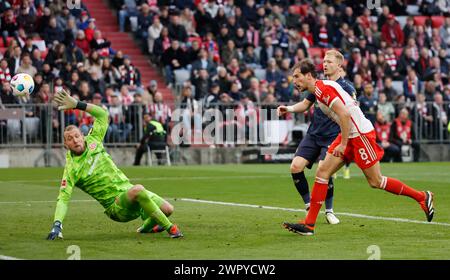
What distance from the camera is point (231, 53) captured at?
34094 mm

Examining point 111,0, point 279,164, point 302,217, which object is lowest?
point 279,164

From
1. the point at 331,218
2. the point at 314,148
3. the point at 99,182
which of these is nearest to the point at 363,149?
the point at 331,218

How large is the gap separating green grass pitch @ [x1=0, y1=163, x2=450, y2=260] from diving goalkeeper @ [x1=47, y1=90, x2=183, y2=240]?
25cm

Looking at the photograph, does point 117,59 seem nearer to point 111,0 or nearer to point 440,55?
point 111,0

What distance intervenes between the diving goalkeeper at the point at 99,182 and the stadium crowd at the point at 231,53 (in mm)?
16125

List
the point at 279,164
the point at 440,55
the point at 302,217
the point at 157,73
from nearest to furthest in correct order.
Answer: the point at 302,217, the point at 279,164, the point at 157,73, the point at 440,55

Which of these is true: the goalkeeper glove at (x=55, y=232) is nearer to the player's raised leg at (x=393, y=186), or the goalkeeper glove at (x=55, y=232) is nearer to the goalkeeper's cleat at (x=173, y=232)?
the goalkeeper's cleat at (x=173, y=232)

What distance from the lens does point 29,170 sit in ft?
91.7

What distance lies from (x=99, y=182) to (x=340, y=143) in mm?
2912

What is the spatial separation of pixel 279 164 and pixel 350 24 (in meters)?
9.41

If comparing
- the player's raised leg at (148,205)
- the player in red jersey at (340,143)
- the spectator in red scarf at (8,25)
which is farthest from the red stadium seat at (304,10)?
the player's raised leg at (148,205)

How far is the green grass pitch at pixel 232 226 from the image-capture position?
11.4 meters

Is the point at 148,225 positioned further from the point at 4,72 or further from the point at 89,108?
the point at 4,72
